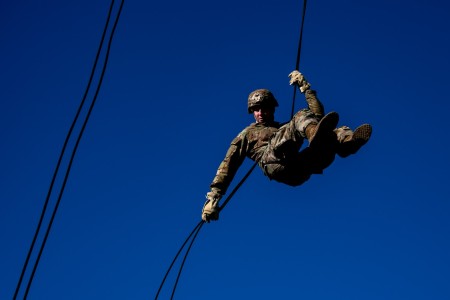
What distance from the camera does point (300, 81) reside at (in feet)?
21.6

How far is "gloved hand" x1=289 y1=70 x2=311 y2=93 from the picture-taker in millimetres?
6535

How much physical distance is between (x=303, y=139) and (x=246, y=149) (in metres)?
1.26

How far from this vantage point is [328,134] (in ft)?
19.9

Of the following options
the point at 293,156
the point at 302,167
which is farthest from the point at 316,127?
the point at 302,167

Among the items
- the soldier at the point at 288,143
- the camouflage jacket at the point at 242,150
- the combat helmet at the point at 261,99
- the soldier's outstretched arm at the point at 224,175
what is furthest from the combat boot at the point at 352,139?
the soldier's outstretched arm at the point at 224,175

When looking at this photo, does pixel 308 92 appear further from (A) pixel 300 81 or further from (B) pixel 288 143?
(B) pixel 288 143

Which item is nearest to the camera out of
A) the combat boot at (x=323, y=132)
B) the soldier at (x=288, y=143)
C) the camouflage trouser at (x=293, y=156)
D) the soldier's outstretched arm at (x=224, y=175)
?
the combat boot at (x=323, y=132)

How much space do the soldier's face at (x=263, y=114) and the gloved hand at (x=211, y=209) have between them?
3.59 feet

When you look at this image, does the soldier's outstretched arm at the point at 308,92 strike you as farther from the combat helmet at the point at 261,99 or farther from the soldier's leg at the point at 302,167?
the combat helmet at the point at 261,99

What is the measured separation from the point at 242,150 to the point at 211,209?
0.82 metres

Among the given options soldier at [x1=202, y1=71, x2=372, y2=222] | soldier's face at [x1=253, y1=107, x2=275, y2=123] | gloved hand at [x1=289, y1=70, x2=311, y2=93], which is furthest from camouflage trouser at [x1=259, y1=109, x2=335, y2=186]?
soldier's face at [x1=253, y1=107, x2=275, y2=123]

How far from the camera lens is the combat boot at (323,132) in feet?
19.2

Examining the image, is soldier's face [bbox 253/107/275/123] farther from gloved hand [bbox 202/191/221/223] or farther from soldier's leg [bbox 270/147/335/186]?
gloved hand [bbox 202/191/221/223]

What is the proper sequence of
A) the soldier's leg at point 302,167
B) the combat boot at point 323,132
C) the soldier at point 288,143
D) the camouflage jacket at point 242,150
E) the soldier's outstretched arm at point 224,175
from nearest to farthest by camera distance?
1. the combat boot at point 323,132
2. the soldier at point 288,143
3. the soldier's leg at point 302,167
4. the camouflage jacket at point 242,150
5. the soldier's outstretched arm at point 224,175
